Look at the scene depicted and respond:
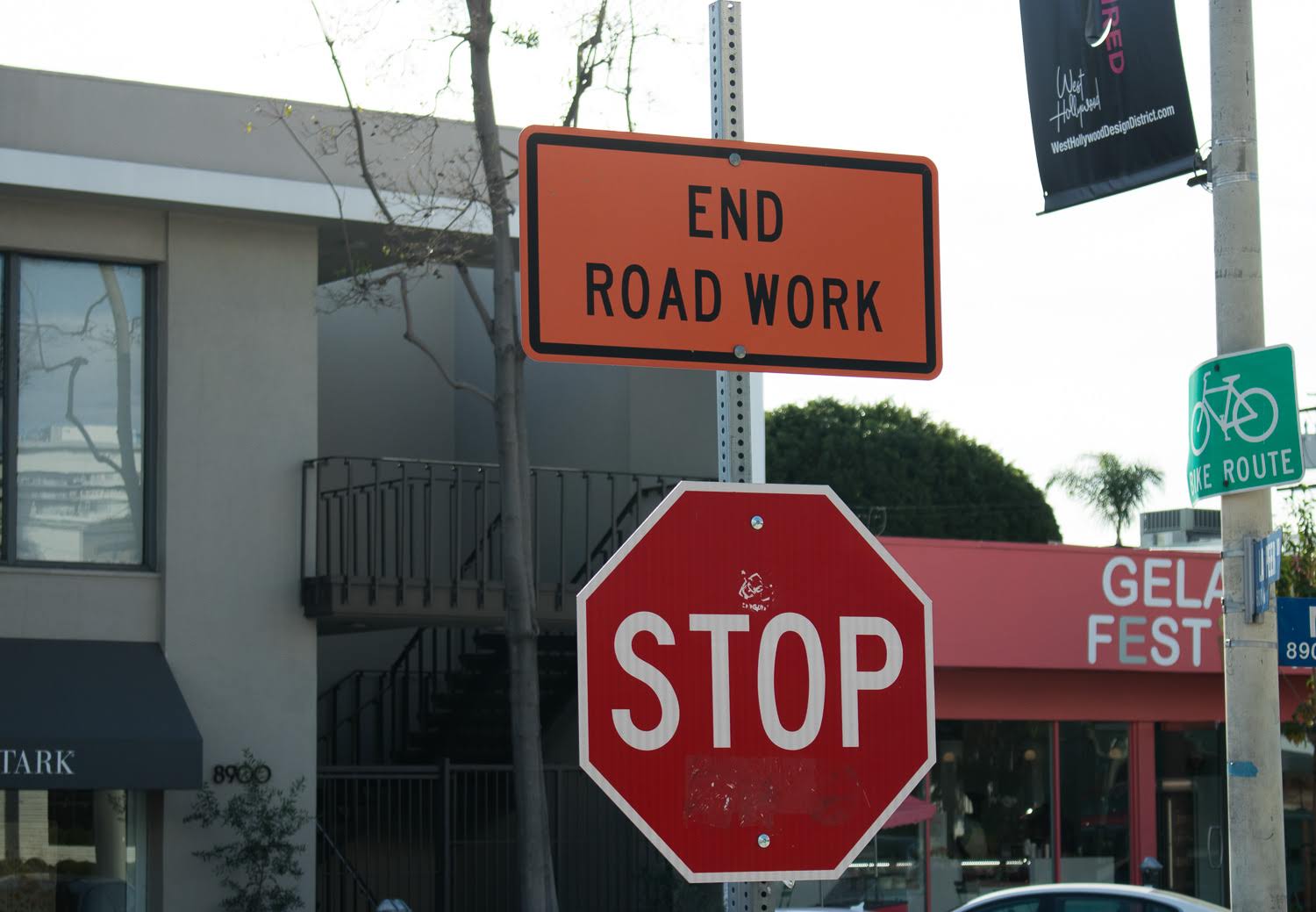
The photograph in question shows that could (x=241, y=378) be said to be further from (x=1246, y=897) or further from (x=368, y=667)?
(x=1246, y=897)

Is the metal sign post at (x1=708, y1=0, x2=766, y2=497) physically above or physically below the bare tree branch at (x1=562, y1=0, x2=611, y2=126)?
below

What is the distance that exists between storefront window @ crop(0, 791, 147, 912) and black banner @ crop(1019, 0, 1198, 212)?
415 inches

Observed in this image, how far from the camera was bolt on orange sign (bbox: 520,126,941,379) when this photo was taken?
140 inches

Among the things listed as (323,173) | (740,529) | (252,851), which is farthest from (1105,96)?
(252,851)

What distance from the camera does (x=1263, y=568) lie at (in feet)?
21.9

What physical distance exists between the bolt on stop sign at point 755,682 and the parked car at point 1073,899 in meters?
10.3

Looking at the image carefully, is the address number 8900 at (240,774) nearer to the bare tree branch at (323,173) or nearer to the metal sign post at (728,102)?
the bare tree branch at (323,173)

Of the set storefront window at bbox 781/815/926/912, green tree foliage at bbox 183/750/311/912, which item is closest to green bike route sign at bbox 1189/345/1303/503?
green tree foliage at bbox 183/750/311/912

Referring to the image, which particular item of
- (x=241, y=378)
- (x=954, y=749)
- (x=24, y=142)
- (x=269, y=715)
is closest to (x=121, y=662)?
(x=269, y=715)

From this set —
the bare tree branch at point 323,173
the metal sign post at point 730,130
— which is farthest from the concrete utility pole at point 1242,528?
the bare tree branch at point 323,173

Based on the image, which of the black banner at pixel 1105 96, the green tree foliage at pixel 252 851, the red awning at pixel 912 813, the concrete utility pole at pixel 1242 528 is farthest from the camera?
the red awning at pixel 912 813

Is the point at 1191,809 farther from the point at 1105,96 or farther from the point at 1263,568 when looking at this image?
the point at 1263,568

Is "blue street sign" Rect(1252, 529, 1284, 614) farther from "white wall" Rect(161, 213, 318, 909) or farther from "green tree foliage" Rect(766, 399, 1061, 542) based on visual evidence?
"green tree foliage" Rect(766, 399, 1061, 542)

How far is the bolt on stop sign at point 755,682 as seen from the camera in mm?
3365
